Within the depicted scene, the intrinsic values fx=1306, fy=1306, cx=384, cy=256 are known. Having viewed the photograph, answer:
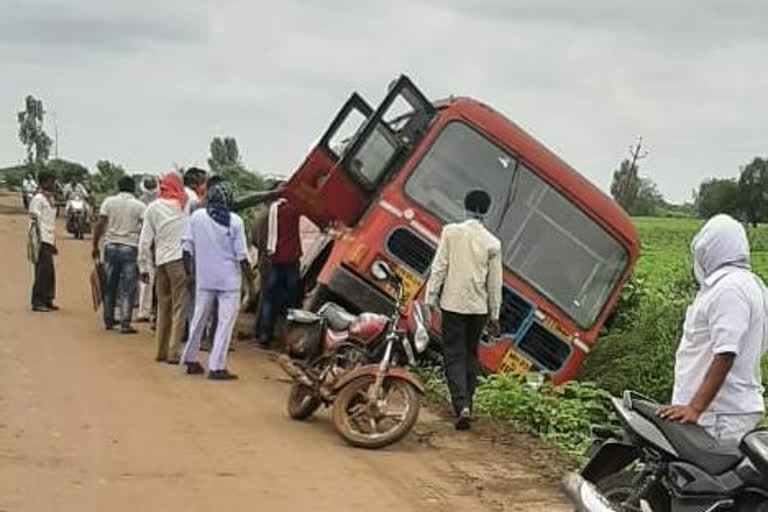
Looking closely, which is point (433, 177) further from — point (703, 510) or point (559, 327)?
point (703, 510)

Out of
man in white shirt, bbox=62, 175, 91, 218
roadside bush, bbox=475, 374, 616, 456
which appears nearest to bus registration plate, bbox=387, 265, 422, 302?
roadside bush, bbox=475, 374, 616, 456

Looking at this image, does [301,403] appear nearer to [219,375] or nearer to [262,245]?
[219,375]

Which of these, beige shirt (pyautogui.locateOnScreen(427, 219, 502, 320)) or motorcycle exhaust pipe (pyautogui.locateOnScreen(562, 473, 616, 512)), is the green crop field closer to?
beige shirt (pyautogui.locateOnScreen(427, 219, 502, 320))

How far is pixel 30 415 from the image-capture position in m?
9.66

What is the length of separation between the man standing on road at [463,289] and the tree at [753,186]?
42.8 meters

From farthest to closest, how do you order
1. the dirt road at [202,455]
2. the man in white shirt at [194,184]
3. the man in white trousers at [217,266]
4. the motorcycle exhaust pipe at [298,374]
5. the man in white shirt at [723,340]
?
the man in white shirt at [194,184]
the man in white trousers at [217,266]
the motorcycle exhaust pipe at [298,374]
the dirt road at [202,455]
the man in white shirt at [723,340]

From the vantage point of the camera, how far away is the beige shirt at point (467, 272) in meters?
10.1

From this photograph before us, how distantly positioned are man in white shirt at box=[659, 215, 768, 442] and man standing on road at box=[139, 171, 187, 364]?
24.1 ft

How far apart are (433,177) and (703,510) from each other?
762cm

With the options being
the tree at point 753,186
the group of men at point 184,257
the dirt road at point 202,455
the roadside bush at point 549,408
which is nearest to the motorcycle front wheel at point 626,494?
the dirt road at point 202,455

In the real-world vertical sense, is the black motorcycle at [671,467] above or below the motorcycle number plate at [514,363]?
above

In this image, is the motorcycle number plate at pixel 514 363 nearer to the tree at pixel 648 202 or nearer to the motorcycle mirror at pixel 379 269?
the motorcycle mirror at pixel 379 269

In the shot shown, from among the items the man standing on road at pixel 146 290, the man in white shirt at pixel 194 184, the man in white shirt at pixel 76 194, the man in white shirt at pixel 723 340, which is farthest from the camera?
the man in white shirt at pixel 76 194

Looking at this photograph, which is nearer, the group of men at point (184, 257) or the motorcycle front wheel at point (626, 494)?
the motorcycle front wheel at point (626, 494)
